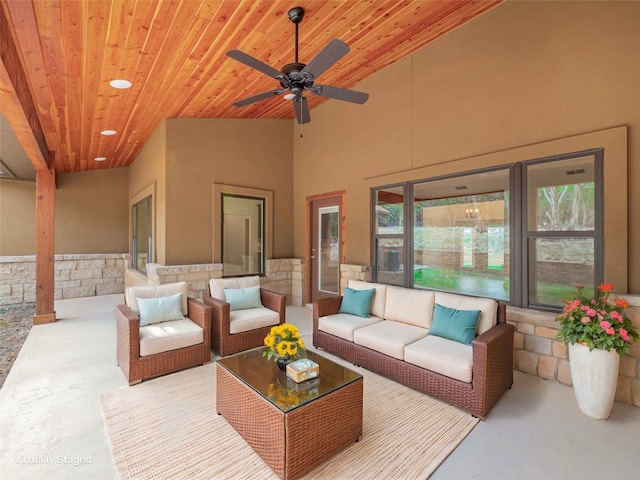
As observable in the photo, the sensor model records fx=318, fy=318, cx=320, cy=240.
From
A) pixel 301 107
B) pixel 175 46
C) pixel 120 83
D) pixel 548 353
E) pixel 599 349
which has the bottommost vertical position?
pixel 548 353

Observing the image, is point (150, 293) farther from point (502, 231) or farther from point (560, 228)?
point (560, 228)

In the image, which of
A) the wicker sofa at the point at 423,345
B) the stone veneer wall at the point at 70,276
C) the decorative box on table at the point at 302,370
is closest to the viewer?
the decorative box on table at the point at 302,370

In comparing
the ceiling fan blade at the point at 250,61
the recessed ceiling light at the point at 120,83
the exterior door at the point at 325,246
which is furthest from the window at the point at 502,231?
the recessed ceiling light at the point at 120,83

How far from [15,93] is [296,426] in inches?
134

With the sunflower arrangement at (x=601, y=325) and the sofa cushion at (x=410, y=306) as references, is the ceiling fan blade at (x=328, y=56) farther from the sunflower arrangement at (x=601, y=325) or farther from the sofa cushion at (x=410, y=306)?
the sunflower arrangement at (x=601, y=325)

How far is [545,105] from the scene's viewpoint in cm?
332

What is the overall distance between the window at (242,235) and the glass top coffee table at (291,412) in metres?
3.51

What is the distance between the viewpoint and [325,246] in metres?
6.05

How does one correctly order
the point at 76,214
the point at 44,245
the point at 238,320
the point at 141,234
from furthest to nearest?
the point at 76,214
the point at 141,234
the point at 44,245
the point at 238,320

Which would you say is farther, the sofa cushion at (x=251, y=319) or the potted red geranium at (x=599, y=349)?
the sofa cushion at (x=251, y=319)

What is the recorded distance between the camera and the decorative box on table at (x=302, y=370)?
224 cm

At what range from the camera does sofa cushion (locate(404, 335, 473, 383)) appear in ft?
8.61

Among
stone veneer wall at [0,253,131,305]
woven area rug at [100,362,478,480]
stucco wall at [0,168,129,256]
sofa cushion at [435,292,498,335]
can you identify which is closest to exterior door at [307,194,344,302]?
sofa cushion at [435,292,498,335]

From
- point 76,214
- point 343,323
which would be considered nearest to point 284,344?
point 343,323
